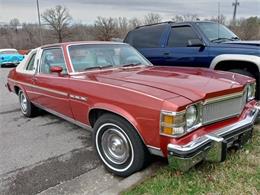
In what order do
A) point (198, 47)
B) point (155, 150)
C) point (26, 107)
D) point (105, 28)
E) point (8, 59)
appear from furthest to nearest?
point (105, 28) < point (8, 59) < point (26, 107) < point (198, 47) < point (155, 150)

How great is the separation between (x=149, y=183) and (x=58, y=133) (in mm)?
2395

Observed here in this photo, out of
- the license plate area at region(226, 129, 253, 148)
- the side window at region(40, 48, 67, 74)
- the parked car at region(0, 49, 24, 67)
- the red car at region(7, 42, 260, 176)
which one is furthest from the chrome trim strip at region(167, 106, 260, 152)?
the parked car at region(0, 49, 24, 67)

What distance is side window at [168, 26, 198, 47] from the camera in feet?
19.2

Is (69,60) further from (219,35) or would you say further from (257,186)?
(219,35)

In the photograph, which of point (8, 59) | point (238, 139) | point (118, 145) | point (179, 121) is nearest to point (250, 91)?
point (238, 139)

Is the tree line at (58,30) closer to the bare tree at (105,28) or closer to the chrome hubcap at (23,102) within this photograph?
the bare tree at (105,28)

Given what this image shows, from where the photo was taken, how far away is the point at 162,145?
2.64 metres

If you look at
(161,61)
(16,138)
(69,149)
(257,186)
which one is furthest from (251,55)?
(16,138)

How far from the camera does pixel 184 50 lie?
5.77m

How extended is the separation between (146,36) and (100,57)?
106 inches

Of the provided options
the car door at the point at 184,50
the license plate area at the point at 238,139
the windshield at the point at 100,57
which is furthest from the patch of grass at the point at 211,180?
the car door at the point at 184,50

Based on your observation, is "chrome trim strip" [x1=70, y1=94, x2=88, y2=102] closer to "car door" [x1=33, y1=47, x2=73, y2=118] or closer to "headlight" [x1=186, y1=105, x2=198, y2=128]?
"car door" [x1=33, y1=47, x2=73, y2=118]

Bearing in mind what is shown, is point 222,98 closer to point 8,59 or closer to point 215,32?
point 215,32

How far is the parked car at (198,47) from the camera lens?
4.92 m
